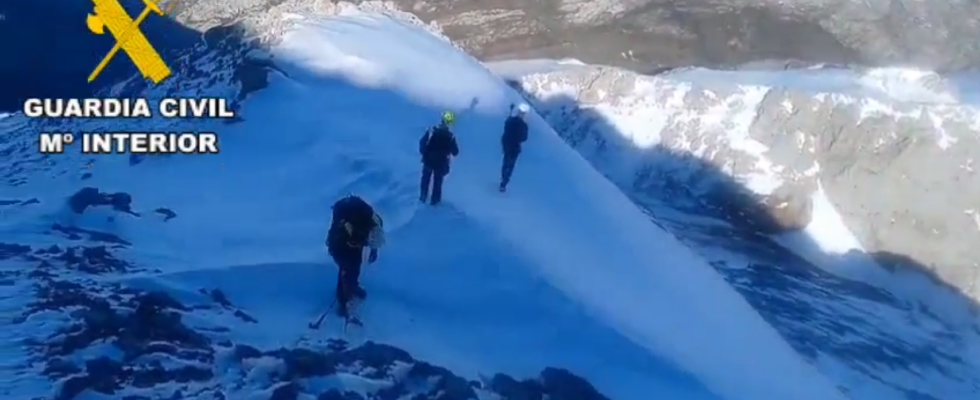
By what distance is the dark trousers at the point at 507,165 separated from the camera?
18062mm

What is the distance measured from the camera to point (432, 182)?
17281 mm

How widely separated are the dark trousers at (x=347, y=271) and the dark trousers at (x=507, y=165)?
573cm

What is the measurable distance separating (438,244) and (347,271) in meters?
3.55

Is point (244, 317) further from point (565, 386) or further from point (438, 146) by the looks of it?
point (565, 386)

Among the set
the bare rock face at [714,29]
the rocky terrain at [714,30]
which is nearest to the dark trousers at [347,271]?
the rocky terrain at [714,30]

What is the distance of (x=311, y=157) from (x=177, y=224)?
356 cm

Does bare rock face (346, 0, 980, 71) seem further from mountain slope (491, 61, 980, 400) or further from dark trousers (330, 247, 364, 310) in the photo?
dark trousers (330, 247, 364, 310)

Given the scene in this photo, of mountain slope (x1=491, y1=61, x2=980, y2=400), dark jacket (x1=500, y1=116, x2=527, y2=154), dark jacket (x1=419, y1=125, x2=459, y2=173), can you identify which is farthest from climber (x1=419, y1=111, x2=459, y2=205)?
mountain slope (x1=491, y1=61, x2=980, y2=400)

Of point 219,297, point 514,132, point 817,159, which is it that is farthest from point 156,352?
point 817,159

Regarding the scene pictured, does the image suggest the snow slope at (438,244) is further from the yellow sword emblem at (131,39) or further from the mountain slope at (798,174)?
the mountain slope at (798,174)

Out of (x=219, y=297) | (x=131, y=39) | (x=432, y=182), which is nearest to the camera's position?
(x=219, y=297)

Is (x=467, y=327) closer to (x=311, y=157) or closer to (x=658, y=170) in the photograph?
(x=311, y=157)

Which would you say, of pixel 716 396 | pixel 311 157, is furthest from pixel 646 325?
pixel 311 157

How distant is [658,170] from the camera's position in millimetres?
34656
